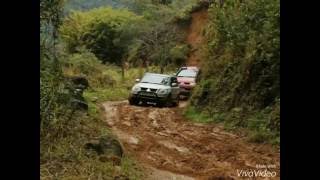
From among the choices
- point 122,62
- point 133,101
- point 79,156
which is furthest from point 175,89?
point 79,156

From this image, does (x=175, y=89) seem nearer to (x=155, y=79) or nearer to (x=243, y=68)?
(x=155, y=79)

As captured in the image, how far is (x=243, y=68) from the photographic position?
5441mm

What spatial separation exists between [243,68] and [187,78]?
1042 millimetres

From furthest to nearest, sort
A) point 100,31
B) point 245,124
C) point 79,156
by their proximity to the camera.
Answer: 1. point 245,124
2. point 100,31
3. point 79,156

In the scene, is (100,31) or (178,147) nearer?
(178,147)

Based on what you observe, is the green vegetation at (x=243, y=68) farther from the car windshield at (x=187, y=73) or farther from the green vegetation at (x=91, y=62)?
the green vegetation at (x=91, y=62)

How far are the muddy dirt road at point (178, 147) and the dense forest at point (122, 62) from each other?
0.13 m

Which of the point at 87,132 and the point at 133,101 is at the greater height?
the point at 133,101

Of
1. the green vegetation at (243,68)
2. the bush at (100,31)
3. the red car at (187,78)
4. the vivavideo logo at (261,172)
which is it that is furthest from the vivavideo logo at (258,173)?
the bush at (100,31)

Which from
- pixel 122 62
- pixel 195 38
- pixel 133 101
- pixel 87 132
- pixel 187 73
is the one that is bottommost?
pixel 87 132

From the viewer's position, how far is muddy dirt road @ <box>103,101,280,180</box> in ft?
13.3
